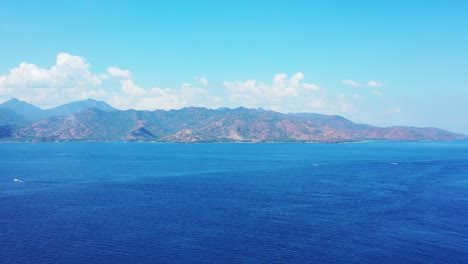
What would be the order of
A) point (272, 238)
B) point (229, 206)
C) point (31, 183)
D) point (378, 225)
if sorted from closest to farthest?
point (272, 238) < point (378, 225) < point (229, 206) < point (31, 183)

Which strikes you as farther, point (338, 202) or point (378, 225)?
point (338, 202)

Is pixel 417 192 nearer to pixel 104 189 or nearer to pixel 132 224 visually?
pixel 132 224

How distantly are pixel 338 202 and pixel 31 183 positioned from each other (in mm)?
121682

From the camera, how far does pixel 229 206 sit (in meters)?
111

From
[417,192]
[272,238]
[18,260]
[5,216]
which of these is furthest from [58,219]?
[417,192]

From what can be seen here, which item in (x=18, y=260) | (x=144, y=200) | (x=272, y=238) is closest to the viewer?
(x=18, y=260)

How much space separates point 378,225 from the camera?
9000cm

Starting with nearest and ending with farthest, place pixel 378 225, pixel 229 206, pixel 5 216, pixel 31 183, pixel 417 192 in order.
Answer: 1. pixel 378 225
2. pixel 5 216
3. pixel 229 206
4. pixel 417 192
5. pixel 31 183

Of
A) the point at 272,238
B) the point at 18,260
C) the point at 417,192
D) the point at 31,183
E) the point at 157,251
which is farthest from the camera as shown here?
the point at 31,183

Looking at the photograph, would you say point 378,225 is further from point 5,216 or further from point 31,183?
point 31,183

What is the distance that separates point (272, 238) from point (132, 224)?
35226mm

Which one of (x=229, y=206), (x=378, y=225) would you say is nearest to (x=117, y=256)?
(x=229, y=206)

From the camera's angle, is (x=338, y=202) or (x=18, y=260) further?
(x=338, y=202)

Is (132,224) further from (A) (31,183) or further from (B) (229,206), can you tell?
(A) (31,183)
